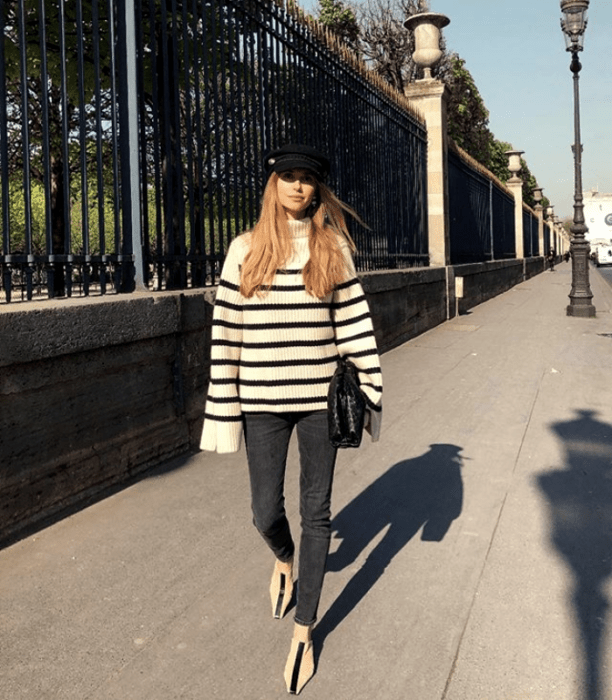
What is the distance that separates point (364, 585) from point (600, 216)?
196 feet

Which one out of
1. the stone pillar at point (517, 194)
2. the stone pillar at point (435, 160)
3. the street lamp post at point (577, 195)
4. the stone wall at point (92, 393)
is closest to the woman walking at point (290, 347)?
the stone wall at point (92, 393)

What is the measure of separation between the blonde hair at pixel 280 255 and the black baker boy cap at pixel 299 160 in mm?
57

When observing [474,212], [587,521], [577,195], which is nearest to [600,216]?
[474,212]

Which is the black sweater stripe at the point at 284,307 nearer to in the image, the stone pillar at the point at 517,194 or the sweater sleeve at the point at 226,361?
the sweater sleeve at the point at 226,361

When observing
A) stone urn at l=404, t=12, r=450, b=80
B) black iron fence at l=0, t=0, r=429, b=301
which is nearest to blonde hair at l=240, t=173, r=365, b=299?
black iron fence at l=0, t=0, r=429, b=301

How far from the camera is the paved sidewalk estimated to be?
235 cm

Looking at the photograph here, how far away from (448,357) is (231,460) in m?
5.22

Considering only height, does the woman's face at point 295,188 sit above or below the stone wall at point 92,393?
above

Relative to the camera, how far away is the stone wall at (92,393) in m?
3.45

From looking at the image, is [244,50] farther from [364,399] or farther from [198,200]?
[364,399]

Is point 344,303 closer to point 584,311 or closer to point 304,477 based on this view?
point 304,477

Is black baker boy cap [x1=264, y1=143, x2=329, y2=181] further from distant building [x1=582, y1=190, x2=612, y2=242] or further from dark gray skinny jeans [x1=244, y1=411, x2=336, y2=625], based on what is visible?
distant building [x1=582, y1=190, x2=612, y2=242]

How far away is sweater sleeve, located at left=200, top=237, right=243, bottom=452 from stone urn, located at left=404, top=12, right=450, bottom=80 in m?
12.2

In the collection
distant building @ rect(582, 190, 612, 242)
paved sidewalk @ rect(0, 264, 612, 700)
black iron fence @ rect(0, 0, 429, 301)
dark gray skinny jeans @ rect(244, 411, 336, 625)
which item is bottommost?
paved sidewalk @ rect(0, 264, 612, 700)
